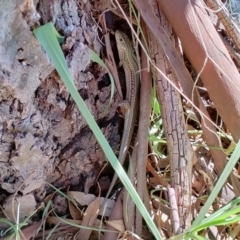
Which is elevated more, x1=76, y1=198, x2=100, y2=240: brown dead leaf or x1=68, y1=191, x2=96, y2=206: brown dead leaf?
x1=68, y1=191, x2=96, y2=206: brown dead leaf

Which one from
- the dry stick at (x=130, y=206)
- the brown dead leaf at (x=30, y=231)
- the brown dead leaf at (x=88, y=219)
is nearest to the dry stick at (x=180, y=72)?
the dry stick at (x=130, y=206)

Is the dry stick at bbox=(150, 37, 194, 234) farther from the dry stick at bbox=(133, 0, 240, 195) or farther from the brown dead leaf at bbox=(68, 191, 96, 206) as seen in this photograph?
the brown dead leaf at bbox=(68, 191, 96, 206)

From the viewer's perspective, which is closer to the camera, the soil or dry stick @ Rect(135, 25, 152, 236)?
the soil

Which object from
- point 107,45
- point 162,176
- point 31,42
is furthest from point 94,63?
point 162,176

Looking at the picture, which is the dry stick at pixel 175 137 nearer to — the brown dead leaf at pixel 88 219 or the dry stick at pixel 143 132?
the dry stick at pixel 143 132

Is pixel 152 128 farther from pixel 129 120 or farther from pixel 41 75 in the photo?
pixel 41 75

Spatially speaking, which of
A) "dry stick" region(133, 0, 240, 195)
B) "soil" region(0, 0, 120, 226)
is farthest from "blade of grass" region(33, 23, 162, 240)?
"dry stick" region(133, 0, 240, 195)

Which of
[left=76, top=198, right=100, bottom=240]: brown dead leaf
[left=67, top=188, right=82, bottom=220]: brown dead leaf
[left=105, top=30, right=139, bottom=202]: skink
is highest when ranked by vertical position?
[left=105, top=30, right=139, bottom=202]: skink
